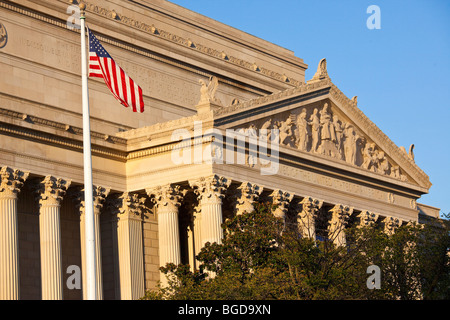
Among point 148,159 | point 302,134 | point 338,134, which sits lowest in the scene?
point 148,159

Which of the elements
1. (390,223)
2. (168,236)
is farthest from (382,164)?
(168,236)

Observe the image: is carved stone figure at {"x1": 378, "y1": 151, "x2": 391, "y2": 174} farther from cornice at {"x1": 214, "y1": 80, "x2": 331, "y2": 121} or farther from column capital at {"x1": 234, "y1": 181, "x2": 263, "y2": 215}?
column capital at {"x1": 234, "y1": 181, "x2": 263, "y2": 215}

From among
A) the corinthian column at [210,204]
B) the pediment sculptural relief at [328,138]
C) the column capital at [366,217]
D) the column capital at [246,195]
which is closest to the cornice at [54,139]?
the corinthian column at [210,204]

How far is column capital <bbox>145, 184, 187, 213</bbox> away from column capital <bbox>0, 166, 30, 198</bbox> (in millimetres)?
8440

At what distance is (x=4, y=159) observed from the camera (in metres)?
54.8

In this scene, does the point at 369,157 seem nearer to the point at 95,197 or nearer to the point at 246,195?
the point at 246,195

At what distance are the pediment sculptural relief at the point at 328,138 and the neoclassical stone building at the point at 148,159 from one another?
0.09 m

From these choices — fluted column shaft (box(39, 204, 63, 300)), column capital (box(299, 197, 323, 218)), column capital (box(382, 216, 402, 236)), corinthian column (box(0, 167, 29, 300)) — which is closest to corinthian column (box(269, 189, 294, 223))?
column capital (box(299, 197, 323, 218))

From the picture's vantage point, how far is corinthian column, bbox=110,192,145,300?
198 feet

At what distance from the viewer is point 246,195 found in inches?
2435

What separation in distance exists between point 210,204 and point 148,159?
15.7 ft

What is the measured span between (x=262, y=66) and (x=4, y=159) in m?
Result: 37.1
